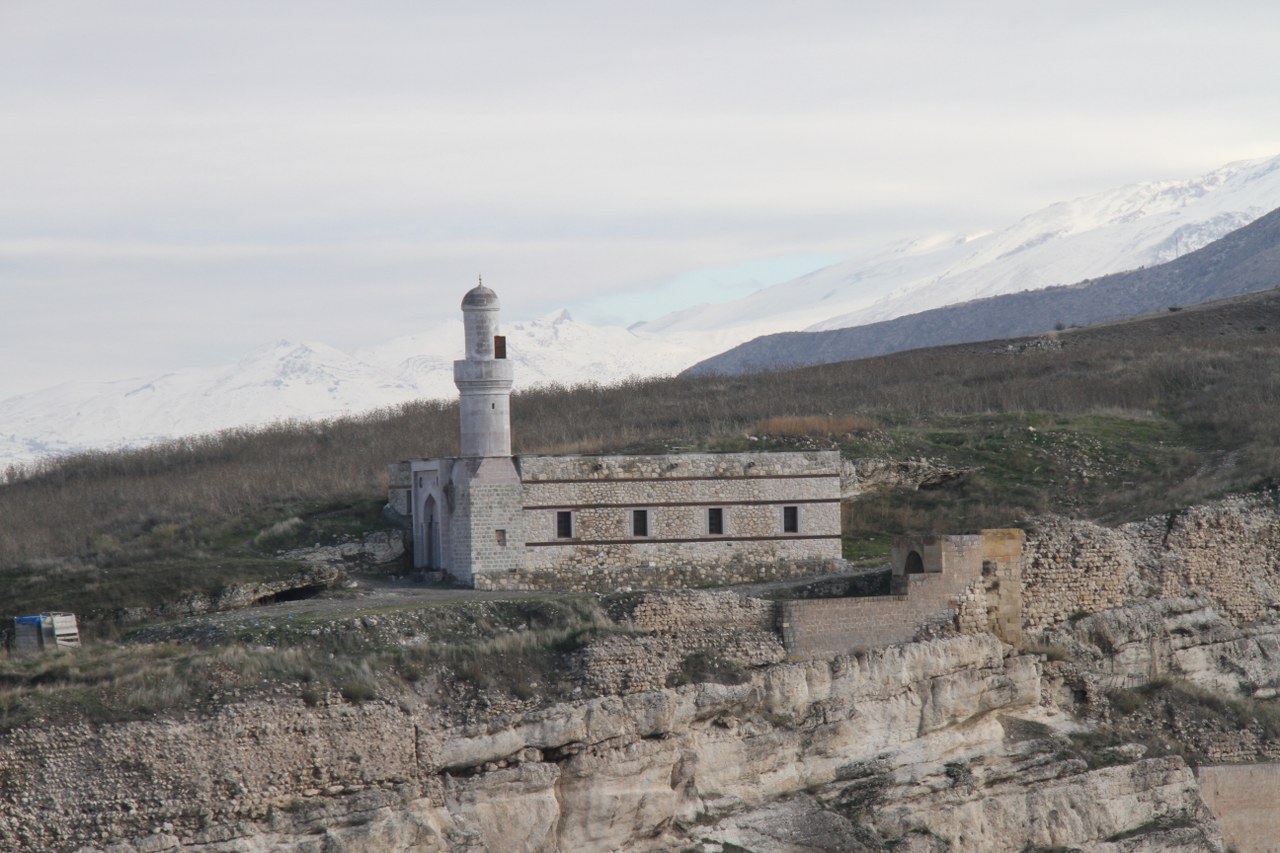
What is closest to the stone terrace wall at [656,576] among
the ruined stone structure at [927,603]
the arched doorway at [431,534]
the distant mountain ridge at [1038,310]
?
the arched doorway at [431,534]

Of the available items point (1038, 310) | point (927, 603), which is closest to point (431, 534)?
point (927, 603)

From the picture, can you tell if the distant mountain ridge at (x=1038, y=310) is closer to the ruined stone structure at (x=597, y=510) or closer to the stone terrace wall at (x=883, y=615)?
the ruined stone structure at (x=597, y=510)

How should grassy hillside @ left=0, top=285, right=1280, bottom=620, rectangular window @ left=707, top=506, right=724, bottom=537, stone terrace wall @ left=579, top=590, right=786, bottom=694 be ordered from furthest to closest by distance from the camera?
1. grassy hillside @ left=0, top=285, right=1280, bottom=620
2. rectangular window @ left=707, top=506, right=724, bottom=537
3. stone terrace wall @ left=579, top=590, right=786, bottom=694

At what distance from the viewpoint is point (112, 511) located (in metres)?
48.3

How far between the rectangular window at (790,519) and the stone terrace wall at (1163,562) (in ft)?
15.8

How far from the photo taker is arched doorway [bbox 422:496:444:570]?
38344mm

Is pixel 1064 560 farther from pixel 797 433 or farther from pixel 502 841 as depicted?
pixel 502 841

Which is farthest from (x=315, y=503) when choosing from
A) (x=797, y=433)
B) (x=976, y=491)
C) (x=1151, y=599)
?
(x=1151, y=599)

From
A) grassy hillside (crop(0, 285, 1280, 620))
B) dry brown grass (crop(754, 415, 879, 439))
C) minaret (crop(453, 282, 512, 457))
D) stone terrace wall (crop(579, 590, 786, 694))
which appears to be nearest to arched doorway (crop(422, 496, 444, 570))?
minaret (crop(453, 282, 512, 457))

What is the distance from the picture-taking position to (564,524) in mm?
37438

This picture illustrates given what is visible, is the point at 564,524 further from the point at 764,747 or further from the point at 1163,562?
the point at 1163,562

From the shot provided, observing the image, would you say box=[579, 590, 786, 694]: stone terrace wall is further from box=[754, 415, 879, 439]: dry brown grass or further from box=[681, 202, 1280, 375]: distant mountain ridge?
box=[681, 202, 1280, 375]: distant mountain ridge

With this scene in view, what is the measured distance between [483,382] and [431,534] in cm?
393

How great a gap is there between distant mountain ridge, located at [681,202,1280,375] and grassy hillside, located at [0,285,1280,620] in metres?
64.5
